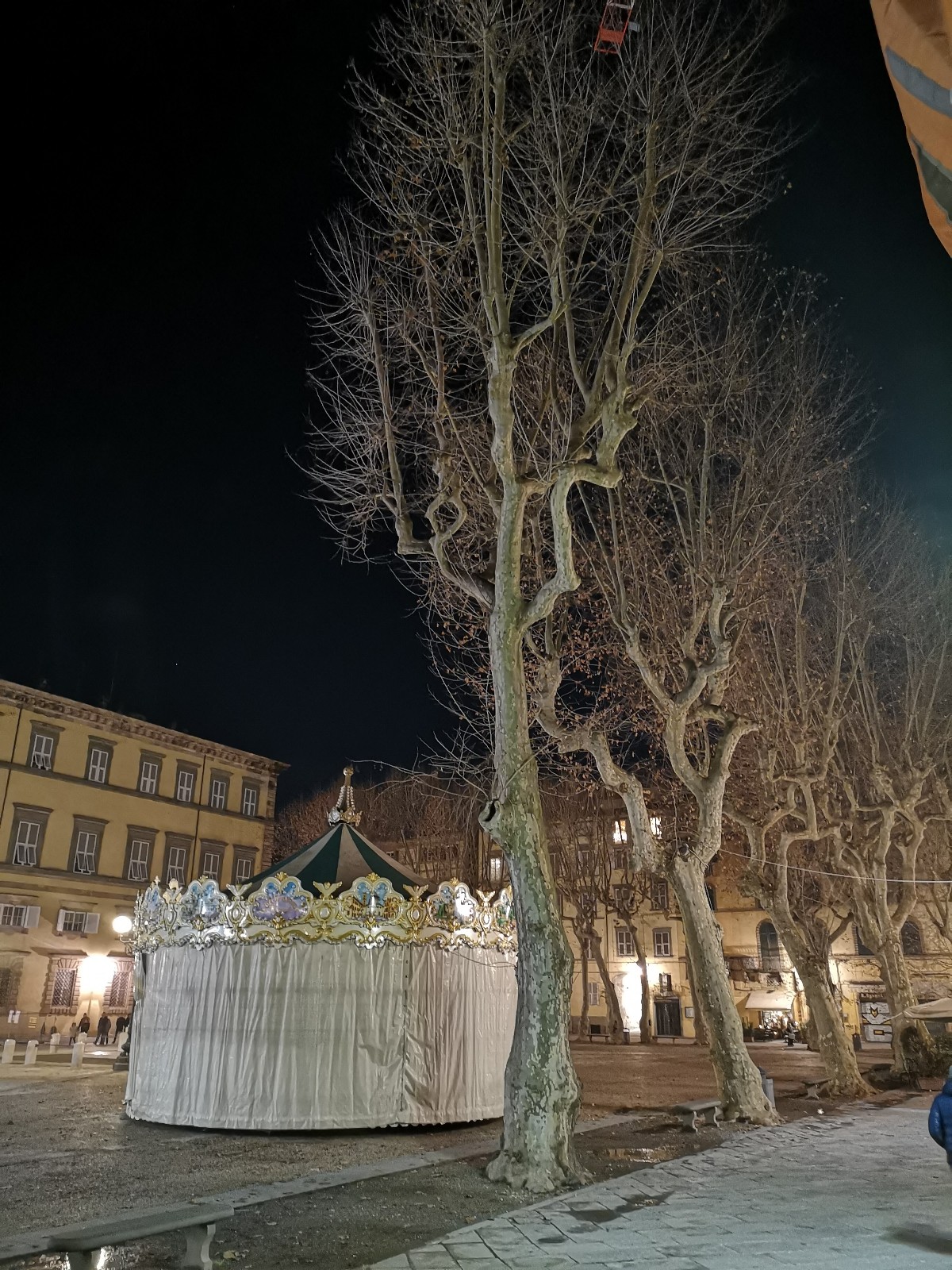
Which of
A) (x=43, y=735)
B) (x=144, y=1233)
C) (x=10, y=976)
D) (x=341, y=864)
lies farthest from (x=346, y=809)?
(x=43, y=735)

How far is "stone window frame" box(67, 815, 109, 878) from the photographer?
37281mm

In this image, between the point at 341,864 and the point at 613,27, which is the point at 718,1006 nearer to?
the point at 341,864

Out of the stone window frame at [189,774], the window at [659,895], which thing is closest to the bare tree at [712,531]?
the window at [659,895]

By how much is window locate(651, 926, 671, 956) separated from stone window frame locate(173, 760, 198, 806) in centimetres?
2384

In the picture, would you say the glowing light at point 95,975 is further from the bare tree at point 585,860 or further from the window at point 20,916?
the bare tree at point 585,860

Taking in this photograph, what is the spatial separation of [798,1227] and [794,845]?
25.2 meters

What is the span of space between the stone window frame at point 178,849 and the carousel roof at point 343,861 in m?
27.6

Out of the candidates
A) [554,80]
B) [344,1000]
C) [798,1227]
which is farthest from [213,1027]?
[554,80]

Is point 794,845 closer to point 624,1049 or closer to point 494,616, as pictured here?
point 624,1049

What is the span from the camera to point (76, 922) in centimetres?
3634

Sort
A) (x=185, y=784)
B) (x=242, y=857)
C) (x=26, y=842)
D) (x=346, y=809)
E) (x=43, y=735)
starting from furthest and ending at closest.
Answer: (x=242, y=857) → (x=185, y=784) → (x=43, y=735) → (x=26, y=842) → (x=346, y=809)

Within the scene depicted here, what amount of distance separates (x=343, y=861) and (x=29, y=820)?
26.3m

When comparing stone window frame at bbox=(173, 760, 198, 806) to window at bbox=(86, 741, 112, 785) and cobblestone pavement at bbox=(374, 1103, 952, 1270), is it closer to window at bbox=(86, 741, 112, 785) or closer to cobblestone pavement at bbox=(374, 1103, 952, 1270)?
window at bbox=(86, 741, 112, 785)

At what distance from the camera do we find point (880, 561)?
18.2m
